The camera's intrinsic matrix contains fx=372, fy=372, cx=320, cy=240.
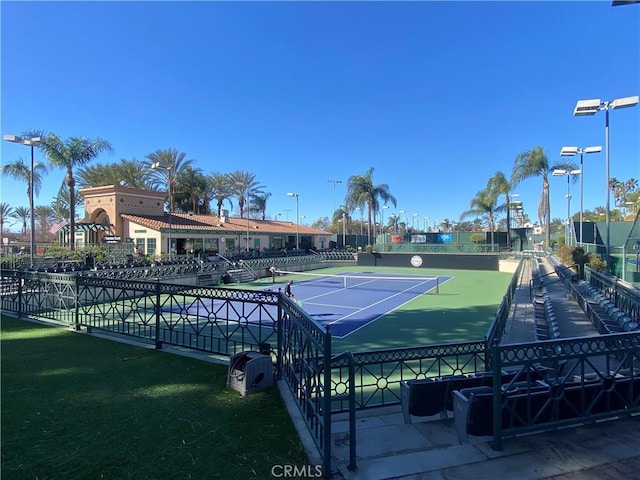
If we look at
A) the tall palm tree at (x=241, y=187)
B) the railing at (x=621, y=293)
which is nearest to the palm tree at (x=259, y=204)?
the tall palm tree at (x=241, y=187)

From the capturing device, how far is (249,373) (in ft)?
17.7

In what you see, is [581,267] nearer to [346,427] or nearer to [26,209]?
[346,427]

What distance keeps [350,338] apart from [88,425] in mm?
7797

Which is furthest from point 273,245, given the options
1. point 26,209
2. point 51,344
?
point 26,209

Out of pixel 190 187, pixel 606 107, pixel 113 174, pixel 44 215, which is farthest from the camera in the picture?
pixel 44 215

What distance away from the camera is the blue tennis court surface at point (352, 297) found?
45.8 feet

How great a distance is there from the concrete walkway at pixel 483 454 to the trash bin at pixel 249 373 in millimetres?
1487

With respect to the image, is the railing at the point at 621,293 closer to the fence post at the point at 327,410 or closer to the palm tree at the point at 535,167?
the fence post at the point at 327,410

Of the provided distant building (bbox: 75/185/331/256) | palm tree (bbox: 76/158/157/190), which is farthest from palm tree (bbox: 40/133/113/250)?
palm tree (bbox: 76/158/157/190)

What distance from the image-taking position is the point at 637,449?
3.45 meters

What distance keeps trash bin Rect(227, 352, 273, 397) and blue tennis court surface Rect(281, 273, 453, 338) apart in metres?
4.42

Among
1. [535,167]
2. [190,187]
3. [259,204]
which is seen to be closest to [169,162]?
[190,187]

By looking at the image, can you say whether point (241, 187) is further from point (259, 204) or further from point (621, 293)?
point (621, 293)

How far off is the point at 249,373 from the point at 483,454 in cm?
320
